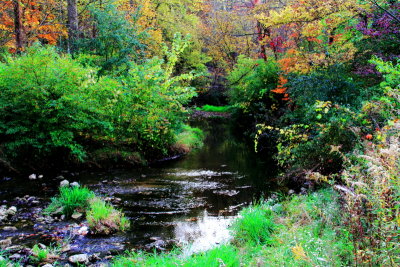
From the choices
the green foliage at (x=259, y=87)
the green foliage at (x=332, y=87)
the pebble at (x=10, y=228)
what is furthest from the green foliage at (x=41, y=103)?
the green foliage at (x=259, y=87)

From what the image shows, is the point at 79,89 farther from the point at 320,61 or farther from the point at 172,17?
the point at 172,17

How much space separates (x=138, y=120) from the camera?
Result: 35.2 ft

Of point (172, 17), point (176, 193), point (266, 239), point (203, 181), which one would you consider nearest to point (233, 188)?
point (203, 181)

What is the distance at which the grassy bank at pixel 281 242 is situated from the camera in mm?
3191

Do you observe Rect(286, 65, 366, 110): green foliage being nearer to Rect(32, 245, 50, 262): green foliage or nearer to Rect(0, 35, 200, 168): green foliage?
Rect(0, 35, 200, 168): green foliage

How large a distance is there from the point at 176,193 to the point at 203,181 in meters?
1.35

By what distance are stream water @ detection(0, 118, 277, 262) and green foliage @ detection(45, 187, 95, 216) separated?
0.39 meters

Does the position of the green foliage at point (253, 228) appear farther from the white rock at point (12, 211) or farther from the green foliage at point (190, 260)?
the white rock at point (12, 211)

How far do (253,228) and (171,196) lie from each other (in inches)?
113

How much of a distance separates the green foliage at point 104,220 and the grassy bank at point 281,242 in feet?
3.02

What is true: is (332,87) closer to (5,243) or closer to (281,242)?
(281,242)

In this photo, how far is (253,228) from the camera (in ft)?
16.3

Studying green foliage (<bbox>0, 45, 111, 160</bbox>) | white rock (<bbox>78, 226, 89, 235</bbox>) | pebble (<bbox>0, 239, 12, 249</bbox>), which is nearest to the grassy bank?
white rock (<bbox>78, 226, 89, 235</bbox>)

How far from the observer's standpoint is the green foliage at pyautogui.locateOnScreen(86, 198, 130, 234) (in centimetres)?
519
